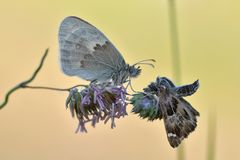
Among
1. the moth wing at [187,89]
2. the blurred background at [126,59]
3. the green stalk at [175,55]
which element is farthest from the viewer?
the blurred background at [126,59]

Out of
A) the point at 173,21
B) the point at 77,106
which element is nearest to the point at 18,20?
the point at 173,21

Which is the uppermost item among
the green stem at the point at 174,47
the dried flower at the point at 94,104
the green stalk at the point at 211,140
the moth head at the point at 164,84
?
the green stem at the point at 174,47

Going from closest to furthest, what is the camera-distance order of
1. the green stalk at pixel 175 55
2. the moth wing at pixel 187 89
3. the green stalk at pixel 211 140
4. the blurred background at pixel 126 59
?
the moth wing at pixel 187 89, the green stalk at pixel 211 140, the green stalk at pixel 175 55, the blurred background at pixel 126 59

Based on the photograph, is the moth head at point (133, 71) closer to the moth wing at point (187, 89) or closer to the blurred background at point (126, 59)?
the moth wing at point (187, 89)

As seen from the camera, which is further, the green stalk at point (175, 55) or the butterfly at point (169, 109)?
the green stalk at point (175, 55)

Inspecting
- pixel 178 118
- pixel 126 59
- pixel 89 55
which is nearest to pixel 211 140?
pixel 178 118

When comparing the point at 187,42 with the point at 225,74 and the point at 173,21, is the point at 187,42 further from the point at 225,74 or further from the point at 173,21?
the point at 173,21

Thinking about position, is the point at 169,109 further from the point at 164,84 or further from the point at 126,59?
the point at 126,59

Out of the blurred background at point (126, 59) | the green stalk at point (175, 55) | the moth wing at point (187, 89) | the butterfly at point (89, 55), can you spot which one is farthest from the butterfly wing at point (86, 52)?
the blurred background at point (126, 59)
